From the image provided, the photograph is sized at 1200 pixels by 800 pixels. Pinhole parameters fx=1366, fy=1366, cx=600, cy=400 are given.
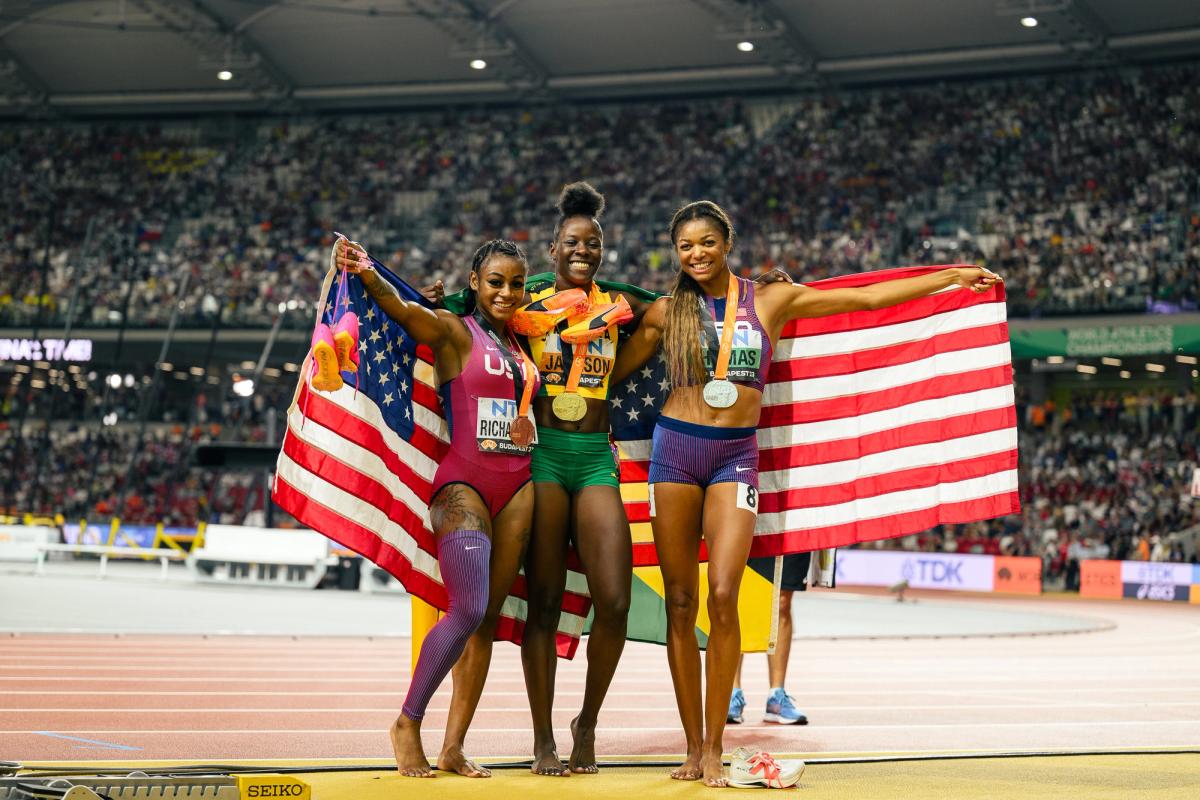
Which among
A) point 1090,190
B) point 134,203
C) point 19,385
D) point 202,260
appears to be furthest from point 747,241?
point 19,385

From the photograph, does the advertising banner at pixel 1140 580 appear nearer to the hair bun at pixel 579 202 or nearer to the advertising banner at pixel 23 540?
the advertising banner at pixel 23 540

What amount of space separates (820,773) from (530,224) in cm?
3024

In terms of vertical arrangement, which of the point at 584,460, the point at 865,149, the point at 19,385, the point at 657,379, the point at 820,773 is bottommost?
the point at 820,773

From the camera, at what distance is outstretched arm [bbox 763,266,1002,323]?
5.96m

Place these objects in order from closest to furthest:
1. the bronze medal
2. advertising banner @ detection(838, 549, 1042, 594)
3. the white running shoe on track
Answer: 1. the white running shoe on track
2. the bronze medal
3. advertising banner @ detection(838, 549, 1042, 594)

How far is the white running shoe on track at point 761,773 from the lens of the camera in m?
5.13

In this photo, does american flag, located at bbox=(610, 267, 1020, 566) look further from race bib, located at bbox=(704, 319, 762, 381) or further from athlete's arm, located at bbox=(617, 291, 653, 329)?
race bib, located at bbox=(704, 319, 762, 381)

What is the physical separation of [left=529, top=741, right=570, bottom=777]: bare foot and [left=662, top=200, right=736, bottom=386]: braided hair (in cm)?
159

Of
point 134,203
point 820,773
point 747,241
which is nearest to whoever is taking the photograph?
point 820,773

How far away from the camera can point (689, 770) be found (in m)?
5.36

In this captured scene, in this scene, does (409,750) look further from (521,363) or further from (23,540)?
(23,540)

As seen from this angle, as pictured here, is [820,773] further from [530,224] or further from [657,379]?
[530,224]

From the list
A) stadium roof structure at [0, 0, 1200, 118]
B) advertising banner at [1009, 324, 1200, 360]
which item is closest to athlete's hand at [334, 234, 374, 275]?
advertising banner at [1009, 324, 1200, 360]

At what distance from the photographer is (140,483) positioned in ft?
115
